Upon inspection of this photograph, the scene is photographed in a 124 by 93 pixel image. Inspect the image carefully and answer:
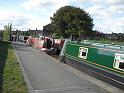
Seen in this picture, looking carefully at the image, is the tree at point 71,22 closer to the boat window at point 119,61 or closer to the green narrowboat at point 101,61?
the green narrowboat at point 101,61

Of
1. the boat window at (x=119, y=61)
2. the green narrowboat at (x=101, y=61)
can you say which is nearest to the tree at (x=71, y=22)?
the green narrowboat at (x=101, y=61)

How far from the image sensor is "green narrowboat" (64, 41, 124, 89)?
1334 cm

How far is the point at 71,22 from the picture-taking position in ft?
163

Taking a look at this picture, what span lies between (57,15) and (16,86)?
41.8 meters

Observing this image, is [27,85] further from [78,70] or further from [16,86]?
[78,70]

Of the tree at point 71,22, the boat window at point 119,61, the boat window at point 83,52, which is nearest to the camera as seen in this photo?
the boat window at point 119,61

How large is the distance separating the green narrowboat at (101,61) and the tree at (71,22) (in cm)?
2714

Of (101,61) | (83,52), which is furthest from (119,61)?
(83,52)

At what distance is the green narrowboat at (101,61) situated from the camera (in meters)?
13.3

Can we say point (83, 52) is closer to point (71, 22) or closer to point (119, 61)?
point (119, 61)

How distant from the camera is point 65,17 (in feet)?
167

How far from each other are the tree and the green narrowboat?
27.1 metres

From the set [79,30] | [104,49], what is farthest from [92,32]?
[104,49]

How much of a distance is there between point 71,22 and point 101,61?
34782mm
